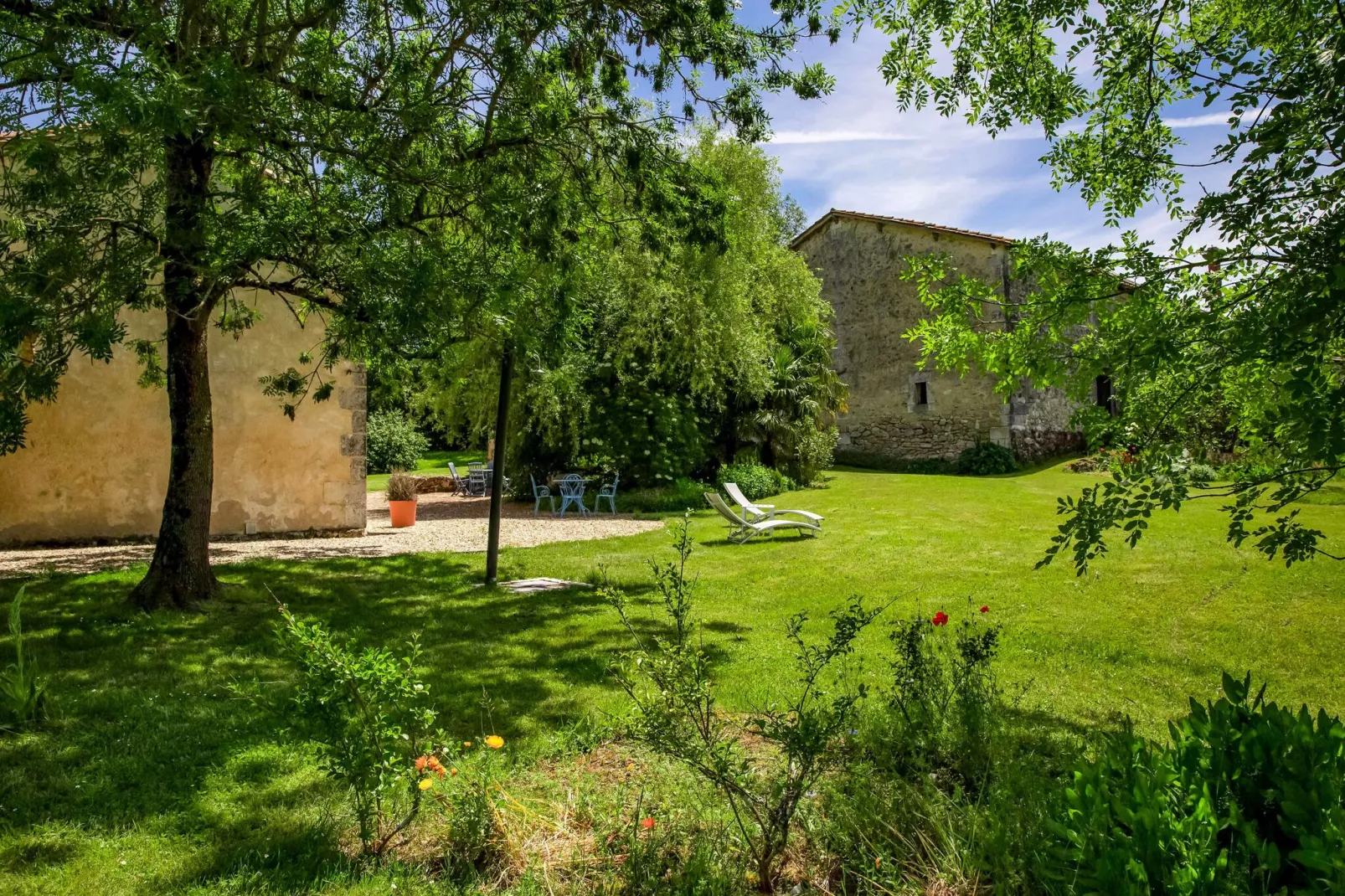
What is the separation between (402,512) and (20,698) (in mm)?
11202

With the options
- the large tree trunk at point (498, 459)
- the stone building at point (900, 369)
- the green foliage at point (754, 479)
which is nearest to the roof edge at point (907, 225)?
the stone building at point (900, 369)

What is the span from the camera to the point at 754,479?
59.2ft

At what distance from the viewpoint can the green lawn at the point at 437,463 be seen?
25438mm

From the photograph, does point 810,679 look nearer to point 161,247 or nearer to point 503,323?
point 503,323

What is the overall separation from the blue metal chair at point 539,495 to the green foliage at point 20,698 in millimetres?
12584

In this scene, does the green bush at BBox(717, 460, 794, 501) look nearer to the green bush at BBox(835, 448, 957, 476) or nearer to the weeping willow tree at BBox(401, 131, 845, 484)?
the weeping willow tree at BBox(401, 131, 845, 484)

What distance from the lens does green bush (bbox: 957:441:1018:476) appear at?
21.9 metres

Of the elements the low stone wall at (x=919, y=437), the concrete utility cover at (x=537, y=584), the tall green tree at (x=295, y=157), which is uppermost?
the tall green tree at (x=295, y=157)

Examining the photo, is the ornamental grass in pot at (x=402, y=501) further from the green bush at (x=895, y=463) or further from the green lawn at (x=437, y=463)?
the green bush at (x=895, y=463)

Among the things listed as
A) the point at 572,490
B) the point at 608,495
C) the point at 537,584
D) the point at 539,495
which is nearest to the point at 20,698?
the point at 537,584

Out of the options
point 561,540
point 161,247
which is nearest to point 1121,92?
point 161,247

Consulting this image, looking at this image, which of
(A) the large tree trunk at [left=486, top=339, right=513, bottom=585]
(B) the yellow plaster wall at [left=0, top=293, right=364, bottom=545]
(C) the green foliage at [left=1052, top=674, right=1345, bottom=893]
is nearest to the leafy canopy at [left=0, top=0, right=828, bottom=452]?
(A) the large tree trunk at [left=486, top=339, right=513, bottom=585]

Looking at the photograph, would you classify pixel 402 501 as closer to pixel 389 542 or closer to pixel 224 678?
pixel 389 542

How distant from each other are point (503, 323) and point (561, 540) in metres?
6.48
